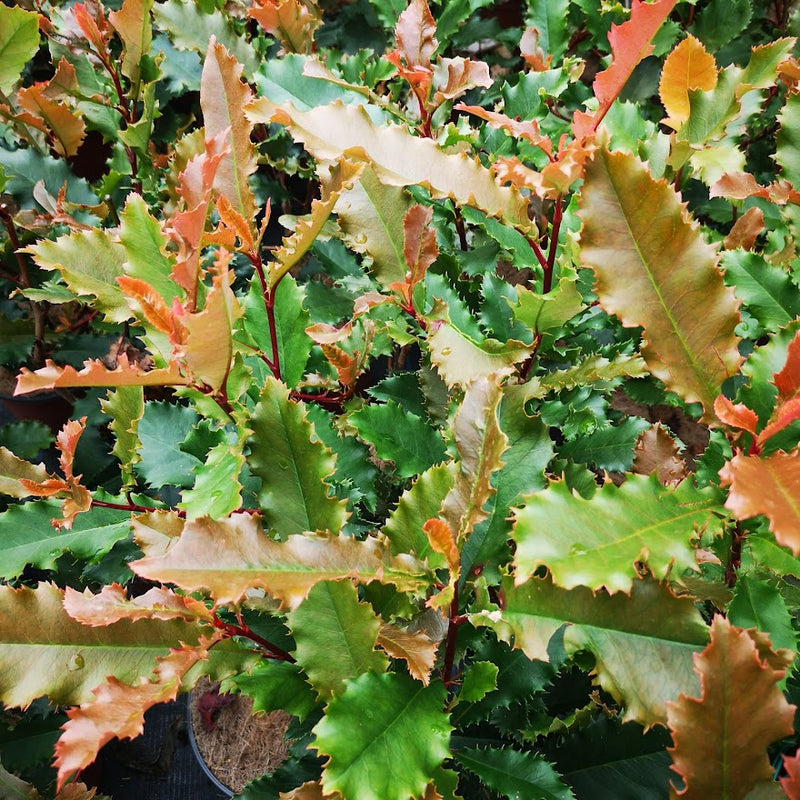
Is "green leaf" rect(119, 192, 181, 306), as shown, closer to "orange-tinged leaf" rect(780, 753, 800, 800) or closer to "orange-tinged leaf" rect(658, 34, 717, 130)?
"orange-tinged leaf" rect(658, 34, 717, 130)

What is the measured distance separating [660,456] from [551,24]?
31.7 inches

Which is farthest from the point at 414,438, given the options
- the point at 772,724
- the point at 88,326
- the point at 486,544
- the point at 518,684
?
the point at 88,326

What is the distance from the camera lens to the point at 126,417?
75 cm

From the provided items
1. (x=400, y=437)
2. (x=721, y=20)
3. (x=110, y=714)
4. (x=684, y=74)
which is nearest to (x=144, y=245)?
(x=400, y=437)

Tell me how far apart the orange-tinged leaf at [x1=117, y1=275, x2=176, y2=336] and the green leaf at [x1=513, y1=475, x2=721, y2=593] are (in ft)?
1.03

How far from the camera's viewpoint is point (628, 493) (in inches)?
19.3

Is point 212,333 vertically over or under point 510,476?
over

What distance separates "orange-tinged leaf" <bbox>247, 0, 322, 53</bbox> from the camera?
36.0 inches

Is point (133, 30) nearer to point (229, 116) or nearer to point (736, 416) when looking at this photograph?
point (229, 116)

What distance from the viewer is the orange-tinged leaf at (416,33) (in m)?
→ 0.79

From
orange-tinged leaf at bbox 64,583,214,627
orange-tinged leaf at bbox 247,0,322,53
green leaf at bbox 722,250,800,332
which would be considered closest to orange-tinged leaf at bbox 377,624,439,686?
orange-tinged leaf at bbox 64,583,214,627

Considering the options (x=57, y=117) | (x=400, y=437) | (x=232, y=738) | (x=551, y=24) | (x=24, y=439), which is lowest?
(x=232, y=738)

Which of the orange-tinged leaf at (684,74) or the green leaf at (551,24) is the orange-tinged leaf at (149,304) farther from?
the green leaf at (551,24)

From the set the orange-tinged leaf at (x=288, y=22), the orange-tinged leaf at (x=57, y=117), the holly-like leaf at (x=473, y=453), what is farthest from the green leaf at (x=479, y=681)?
the orange-tinged leaf at (x=57, y=117)
